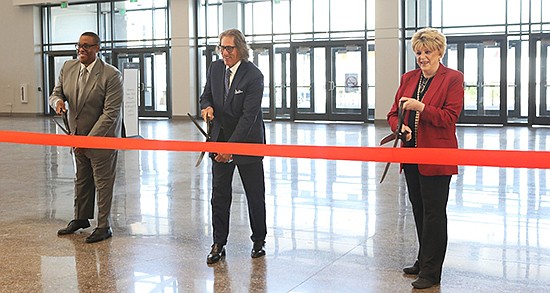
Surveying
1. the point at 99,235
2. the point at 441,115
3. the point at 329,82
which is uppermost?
the point at 329,82

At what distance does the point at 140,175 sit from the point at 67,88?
4535 mm

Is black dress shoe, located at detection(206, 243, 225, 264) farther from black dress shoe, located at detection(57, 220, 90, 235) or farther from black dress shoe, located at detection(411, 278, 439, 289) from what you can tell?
black dress shoe, located at detection(57, 220, 90, 235)

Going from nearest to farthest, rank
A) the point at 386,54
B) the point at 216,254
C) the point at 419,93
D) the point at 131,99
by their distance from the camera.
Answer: the point at 419,93, the point at 216,254, the point at 131,99, the point at 386,54

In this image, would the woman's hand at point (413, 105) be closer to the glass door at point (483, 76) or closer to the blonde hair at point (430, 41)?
the blonde hair at point (430, 41)

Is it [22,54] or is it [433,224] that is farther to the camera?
[22,54]

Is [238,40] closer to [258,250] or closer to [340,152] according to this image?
[340,152]

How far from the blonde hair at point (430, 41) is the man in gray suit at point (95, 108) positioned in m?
2.97

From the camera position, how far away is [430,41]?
5074mm

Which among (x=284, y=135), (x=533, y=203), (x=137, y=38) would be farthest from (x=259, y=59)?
(x=533, y=203)

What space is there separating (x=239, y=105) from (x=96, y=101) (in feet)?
5.22

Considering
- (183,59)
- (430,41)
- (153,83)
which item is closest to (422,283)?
(430,41)

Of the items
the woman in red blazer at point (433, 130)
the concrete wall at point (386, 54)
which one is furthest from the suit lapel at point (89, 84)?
the concrete wall at point (386, 54)

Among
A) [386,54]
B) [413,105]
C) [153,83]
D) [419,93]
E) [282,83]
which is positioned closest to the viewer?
[413,105]

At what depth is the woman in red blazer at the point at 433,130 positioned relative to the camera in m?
5.07
